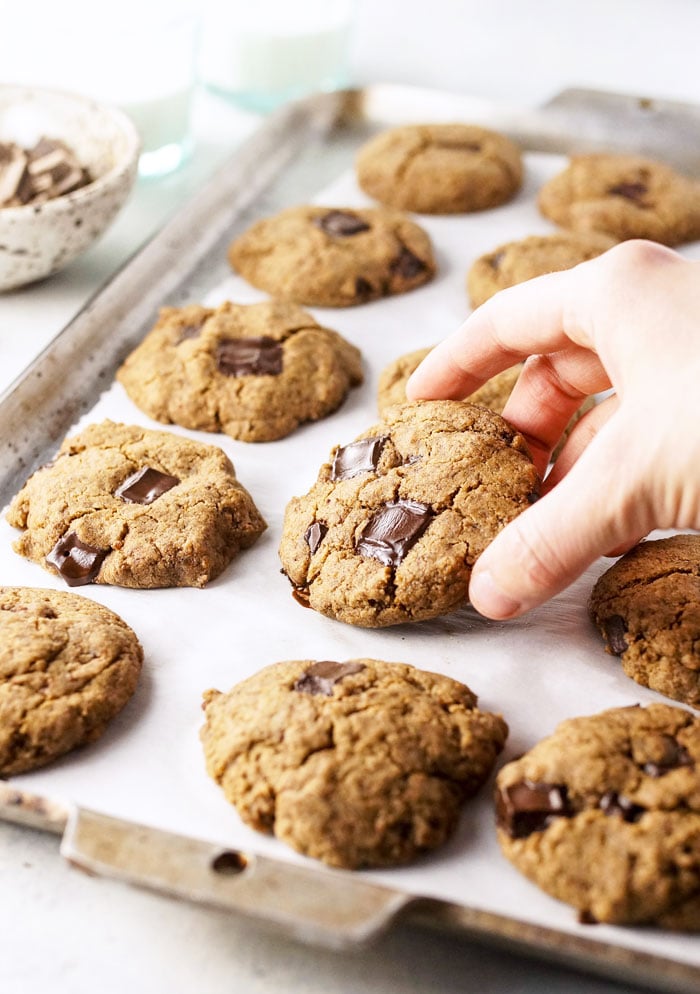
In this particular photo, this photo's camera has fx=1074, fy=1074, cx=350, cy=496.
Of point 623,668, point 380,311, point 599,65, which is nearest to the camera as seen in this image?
point 623,668

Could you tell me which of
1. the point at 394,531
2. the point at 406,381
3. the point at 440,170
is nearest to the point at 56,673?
the point at 394,531

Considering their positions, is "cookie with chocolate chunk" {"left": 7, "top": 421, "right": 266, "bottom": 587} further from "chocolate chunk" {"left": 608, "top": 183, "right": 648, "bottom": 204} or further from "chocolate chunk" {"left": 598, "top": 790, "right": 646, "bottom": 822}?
"chocolate chunk" {"left": 608, "top": 183, "right": 648, "bottom": 204}

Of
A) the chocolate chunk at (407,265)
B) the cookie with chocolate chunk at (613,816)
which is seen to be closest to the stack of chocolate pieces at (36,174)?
the chocolate chunk at (407,265)

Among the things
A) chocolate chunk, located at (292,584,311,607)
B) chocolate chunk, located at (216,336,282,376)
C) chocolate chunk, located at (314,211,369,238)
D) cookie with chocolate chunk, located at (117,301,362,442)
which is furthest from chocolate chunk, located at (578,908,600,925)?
chocolate chunk, located at (314,211,369,238)

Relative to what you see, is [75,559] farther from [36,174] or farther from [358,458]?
[36,174]

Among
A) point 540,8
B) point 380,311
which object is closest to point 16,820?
point 380,311

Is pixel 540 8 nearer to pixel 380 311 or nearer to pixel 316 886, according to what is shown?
pixel 380 311
